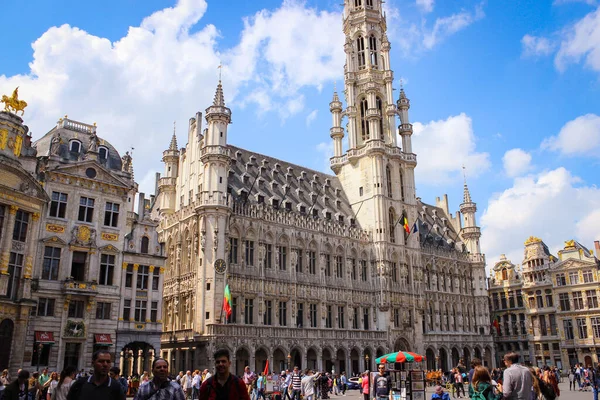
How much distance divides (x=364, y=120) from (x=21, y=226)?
44.2 meters

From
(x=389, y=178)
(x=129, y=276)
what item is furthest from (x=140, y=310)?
(x=389, y=178)

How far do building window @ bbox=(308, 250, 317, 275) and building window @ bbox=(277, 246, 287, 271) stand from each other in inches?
129

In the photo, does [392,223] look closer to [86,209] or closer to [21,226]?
[86,209]

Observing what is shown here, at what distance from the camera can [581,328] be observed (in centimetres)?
6869

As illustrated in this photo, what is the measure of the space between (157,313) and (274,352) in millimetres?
12566

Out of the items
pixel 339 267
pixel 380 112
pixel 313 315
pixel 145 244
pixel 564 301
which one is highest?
pixel 380 112

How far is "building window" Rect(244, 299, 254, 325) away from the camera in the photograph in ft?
154

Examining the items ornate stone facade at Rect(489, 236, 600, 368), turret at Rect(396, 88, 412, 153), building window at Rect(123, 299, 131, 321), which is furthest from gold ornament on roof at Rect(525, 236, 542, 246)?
→ building window at Rect(123, 299, 131, 321)

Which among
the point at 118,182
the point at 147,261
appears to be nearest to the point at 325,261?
the point at 147,261

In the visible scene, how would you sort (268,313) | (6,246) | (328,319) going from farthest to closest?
(328,319) → (268,313) → (6,246)

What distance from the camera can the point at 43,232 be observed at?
3512 cm

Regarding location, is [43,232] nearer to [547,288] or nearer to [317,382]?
[317,382]

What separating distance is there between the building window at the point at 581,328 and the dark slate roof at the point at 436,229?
17182 mm

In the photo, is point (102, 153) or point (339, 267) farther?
point (339, 267)
